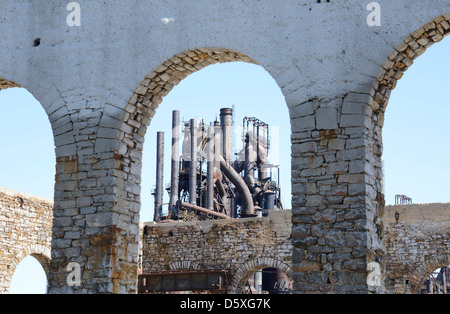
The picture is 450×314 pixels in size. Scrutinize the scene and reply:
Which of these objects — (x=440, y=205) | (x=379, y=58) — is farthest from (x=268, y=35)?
(x=440, y=205)

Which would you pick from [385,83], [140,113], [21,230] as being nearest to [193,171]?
[21,230]

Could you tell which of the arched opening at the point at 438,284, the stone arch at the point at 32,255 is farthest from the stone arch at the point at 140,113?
the arched opening at the point at 438,284

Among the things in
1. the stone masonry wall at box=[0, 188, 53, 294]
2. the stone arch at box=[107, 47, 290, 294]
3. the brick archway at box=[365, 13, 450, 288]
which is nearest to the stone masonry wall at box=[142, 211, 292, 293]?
the stone masonry wall at box=[0, 188, 53, 294]

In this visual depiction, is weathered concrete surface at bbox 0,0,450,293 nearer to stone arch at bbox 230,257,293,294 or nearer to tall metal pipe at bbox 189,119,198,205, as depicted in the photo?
stone arch at bbox 230,257,293,294

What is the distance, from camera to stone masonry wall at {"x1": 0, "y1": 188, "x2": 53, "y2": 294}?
15.9m

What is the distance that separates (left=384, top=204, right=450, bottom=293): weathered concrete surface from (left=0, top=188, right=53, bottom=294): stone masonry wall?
842cm

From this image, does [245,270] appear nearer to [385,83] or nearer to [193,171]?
[385,83]

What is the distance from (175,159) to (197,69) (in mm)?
18429

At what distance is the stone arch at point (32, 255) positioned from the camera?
630 inches

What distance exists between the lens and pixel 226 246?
17422 millimetres

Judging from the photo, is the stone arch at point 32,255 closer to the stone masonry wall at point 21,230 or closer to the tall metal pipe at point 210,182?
the stone masonry wall at point 21,230

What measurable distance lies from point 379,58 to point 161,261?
1130cm

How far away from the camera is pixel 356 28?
8.30 meters
